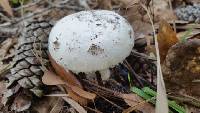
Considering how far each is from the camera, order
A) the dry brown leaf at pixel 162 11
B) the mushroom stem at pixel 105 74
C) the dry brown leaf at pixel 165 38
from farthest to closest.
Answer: the dry brown leaf at pixel 162 11 → the mushroom stem at pixel 105 74 → the dry brown leaf at pixel 165 38

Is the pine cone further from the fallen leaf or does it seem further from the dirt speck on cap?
the fallen leaf

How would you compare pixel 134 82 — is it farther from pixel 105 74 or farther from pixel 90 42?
pixel 90 42

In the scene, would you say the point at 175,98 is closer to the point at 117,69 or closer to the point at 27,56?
the point at 117,69

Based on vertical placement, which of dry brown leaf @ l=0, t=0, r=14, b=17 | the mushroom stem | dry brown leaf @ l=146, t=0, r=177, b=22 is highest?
dry brown leaf @ l=0, t=0, r=14, b=17

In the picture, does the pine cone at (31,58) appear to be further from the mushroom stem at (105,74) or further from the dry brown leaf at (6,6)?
the dry brown leaf at (6,6)

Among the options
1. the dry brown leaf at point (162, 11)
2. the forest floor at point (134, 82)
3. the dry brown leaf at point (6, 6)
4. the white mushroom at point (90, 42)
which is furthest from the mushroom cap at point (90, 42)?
the dry brown leaf at point (6, 6)

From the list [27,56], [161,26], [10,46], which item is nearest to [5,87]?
[27,56]

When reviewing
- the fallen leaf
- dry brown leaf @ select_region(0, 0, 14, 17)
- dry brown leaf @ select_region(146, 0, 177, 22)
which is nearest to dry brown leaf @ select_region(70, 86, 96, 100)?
the fallen leaf

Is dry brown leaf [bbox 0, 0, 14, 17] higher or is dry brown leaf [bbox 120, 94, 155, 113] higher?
dry brown leaf [bbox 0, 0, 14, 17]
